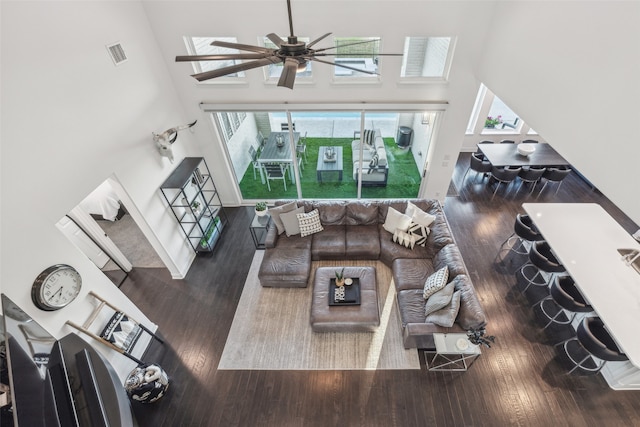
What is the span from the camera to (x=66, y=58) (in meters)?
3.24

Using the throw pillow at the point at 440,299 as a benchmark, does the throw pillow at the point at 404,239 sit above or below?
below

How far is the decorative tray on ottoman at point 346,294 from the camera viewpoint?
173 inches

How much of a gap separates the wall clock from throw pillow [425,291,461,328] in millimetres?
4473

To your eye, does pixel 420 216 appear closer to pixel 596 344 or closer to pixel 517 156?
pixel 596 344

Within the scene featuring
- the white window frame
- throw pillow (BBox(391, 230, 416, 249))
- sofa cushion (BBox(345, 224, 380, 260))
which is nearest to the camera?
the white window frame

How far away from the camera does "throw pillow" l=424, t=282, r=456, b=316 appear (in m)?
3.99

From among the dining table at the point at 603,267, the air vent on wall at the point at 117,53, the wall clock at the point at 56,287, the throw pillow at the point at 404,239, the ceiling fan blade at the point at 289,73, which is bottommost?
the throw pillow at the point at 404,239

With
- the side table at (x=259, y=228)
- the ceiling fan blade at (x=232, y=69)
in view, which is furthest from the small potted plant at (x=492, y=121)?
the ceiling fan blade at (x=232, y=69)

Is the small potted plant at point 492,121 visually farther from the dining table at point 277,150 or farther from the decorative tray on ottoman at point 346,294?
the decorative tray on ottoman at point 346,294

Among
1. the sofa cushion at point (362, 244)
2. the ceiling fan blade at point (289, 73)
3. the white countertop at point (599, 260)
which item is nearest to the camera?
the ceiling fan blade at point (289, 73)

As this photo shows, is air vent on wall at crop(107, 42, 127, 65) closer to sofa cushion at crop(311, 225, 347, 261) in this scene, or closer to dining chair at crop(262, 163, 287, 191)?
dining chair at crop(262, 163, 287, 191)

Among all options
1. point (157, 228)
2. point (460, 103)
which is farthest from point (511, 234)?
point (157, 228)

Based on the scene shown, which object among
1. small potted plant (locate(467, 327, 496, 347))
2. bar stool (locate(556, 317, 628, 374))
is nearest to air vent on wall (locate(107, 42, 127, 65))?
small potted plant (locate(467, 327, 496, 347))

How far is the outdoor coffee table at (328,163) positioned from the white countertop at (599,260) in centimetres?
386
